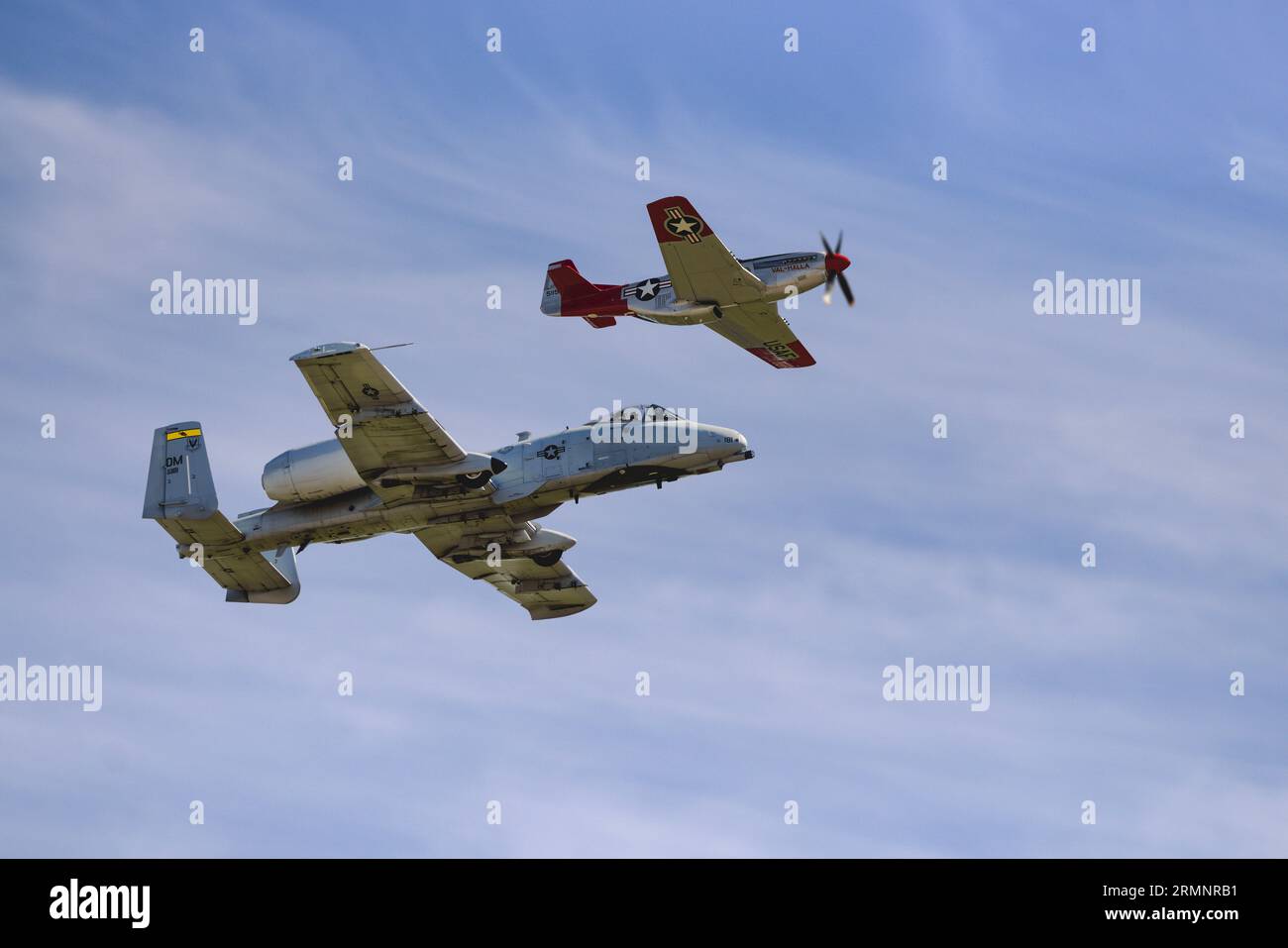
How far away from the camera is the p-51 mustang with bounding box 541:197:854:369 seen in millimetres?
66938

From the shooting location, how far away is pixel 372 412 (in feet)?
184

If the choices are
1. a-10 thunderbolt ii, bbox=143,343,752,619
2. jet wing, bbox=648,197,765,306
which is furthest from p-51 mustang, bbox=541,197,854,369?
a-10 thunderbolt ii, bbox=143,343,752,619

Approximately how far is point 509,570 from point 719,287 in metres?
14.6

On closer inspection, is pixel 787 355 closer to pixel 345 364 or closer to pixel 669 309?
pixel 669 309

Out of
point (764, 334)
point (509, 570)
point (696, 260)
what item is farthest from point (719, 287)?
point (509, 570)

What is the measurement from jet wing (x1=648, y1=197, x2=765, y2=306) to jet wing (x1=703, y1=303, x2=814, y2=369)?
3.64ft

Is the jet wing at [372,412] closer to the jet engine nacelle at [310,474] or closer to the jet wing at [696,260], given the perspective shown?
the jet engine nacelle at [310,474]

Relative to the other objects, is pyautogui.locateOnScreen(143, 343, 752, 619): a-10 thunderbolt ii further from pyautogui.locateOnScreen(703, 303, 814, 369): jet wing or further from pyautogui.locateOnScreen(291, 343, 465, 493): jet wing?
pyautogui.locateOnScreen(703, 303, 814, 369): jet wing

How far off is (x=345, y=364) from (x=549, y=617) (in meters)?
20.0
